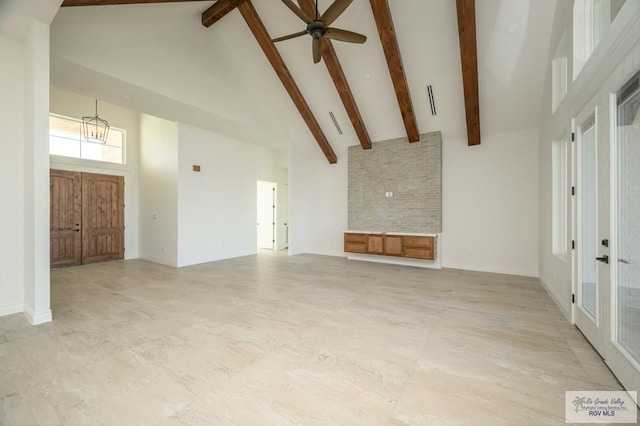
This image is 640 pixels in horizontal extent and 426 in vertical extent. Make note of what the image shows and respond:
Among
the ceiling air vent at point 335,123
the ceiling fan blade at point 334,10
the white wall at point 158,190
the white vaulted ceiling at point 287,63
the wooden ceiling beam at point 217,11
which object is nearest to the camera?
the ceiling fan blade at point 334,10

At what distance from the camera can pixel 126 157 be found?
7730mm

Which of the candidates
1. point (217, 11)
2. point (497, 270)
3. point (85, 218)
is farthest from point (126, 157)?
point (497, 270)

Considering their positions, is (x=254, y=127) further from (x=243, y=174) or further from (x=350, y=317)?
(x=350, y=317)

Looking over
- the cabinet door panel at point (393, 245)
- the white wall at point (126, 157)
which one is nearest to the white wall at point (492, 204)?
the cabinet door panel at point (393, 245)

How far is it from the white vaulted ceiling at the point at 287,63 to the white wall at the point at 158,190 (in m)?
1.03

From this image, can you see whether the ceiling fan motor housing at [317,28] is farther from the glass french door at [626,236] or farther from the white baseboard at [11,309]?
the white baseboard at [11,309]

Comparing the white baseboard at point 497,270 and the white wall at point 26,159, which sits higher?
the white wall at point 26,159

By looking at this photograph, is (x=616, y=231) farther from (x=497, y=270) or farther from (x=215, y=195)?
(x=215, y=195)

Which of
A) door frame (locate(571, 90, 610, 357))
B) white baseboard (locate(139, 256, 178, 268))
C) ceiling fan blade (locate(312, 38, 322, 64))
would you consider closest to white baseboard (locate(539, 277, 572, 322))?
door frame (locate(571, 90, 610, 357))

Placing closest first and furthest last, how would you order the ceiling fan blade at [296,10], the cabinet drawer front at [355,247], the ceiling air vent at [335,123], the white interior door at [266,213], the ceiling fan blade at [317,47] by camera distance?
the ceiling fan blade at [296,10] → the ceiling fan blade at [317,47] → the ceiling air vent at [335,123] → the cabinet drawer front at [355,247] → the white interior door at [266,213]

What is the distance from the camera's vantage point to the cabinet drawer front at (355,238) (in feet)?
24.2

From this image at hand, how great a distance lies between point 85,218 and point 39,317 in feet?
15.6

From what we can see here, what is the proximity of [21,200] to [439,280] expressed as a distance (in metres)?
6.81

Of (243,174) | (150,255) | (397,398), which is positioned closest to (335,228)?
(243,174)
